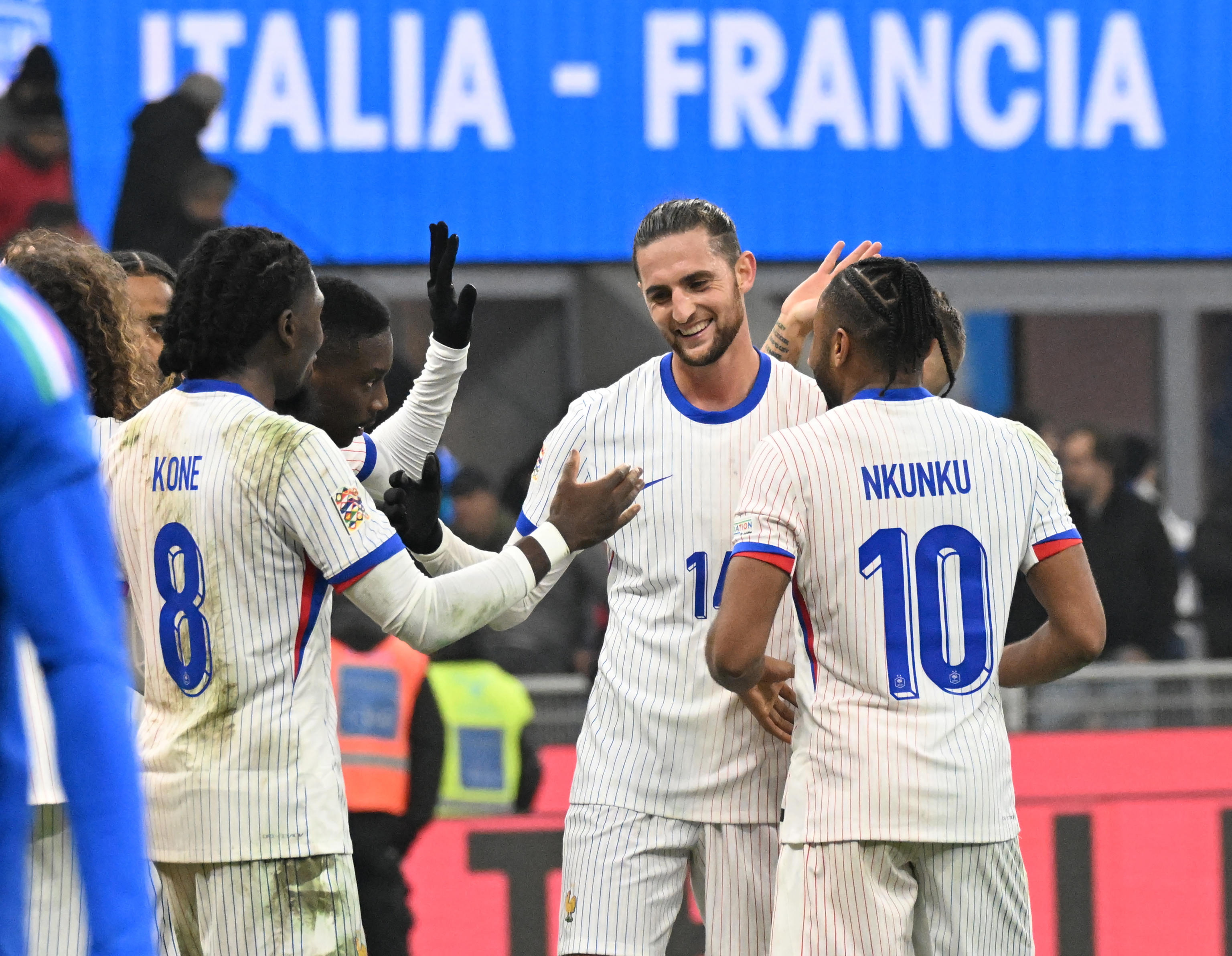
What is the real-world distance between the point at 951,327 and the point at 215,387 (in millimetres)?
1627

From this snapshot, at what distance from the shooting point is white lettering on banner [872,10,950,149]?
384 inches

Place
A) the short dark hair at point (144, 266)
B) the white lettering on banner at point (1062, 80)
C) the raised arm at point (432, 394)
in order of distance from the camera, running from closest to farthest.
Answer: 1. the short dark hair at point (144, 266)
2. the raised arm at point (432, 394)
3. the white lettering on banner at point (1062, 80)

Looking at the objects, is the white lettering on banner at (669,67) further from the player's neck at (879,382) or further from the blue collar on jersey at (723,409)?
the player's neck at (879,382)

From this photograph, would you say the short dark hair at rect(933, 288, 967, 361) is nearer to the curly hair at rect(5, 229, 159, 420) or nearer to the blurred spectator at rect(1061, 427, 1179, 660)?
the curly hair at rect(5, 229, 159, 420)

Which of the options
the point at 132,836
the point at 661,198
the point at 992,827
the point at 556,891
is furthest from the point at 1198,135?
the point at 132,836

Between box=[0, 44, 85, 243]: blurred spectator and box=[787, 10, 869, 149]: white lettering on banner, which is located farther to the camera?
box=[787, 10, 869, 149]: white lettering on banner

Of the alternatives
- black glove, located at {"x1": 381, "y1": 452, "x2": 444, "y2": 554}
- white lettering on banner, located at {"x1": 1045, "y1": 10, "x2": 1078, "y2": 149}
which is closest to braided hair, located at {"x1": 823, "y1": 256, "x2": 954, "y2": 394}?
black glove, located at {"x1": 381, "y1": 452, "x2": 444, "y2": 554}

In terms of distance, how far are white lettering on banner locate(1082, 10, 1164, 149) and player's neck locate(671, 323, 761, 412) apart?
22.8ft

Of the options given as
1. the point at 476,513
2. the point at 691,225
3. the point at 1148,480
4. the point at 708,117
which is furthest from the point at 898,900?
the point at 708,117

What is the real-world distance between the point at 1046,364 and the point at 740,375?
629 cm

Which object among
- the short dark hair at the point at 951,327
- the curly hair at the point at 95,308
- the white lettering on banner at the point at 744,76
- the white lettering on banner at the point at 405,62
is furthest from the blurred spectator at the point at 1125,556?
the curly hair at the point at 95,308

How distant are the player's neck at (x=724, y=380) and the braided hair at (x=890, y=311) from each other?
477 mm

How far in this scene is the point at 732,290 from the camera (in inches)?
146

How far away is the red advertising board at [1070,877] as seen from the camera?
234 inches
